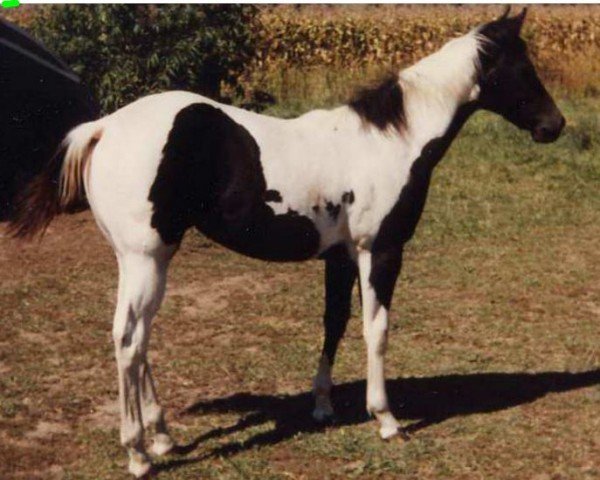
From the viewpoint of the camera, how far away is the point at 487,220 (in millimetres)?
12086

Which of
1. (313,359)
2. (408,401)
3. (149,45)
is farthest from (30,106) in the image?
(408,401)

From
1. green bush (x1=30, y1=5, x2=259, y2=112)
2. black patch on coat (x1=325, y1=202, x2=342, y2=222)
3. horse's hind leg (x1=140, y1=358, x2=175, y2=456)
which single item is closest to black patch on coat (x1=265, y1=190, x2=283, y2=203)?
black patch on coat (x1=325, y1=202, x2=342, y2=222)

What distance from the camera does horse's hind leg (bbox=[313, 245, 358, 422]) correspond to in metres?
6.11

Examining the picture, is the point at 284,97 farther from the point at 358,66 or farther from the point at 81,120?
the point at 81,120

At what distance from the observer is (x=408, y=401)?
6.81 m

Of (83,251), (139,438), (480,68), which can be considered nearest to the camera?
(139,438)

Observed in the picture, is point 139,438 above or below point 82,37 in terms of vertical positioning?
below

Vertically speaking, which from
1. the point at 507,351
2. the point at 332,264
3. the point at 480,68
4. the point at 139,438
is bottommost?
the point at 507,351

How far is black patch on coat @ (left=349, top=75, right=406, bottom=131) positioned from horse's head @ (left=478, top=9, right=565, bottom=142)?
0.56m

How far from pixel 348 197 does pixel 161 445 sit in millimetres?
1865

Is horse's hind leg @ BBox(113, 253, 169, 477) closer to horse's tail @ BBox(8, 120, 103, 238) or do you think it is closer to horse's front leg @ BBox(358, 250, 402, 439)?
horse's tail @ BBox(8, 120, 103, 238)

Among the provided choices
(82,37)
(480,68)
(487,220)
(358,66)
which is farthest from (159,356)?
(358,66)

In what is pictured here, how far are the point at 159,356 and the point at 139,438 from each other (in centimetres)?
220

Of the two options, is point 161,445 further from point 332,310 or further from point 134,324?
point 332,310
